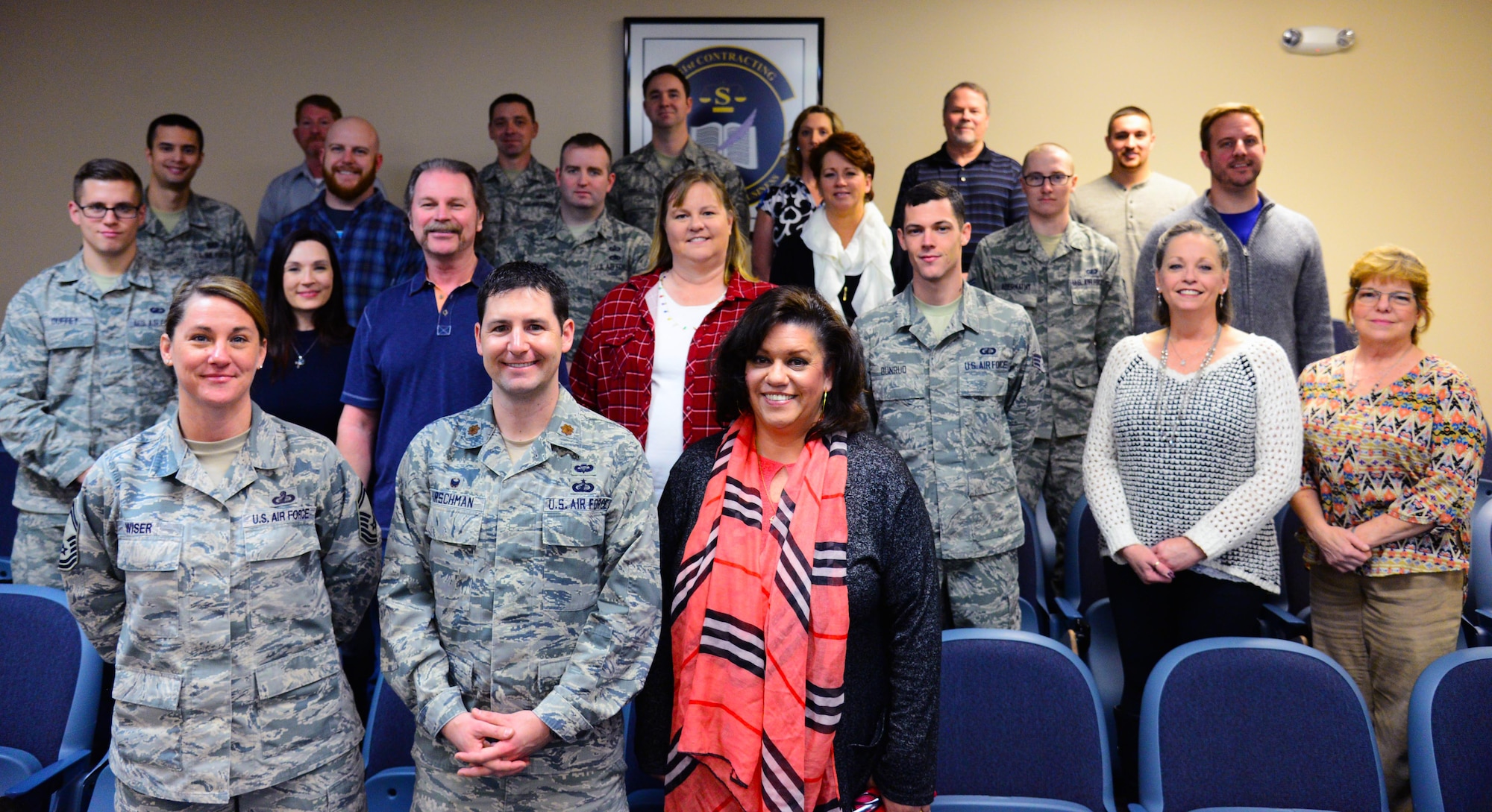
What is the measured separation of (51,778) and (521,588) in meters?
1.05

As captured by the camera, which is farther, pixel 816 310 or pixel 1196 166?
pixel 1196 166

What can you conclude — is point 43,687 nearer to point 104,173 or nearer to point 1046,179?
point 104,173

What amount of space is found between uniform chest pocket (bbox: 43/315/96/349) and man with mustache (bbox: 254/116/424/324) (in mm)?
474

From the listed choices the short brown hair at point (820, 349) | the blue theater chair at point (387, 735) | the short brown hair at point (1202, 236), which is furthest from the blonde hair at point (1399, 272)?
the blue theater chair at point (387, 735)

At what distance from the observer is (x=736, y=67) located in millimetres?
4996

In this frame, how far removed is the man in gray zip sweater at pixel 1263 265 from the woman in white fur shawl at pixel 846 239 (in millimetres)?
846

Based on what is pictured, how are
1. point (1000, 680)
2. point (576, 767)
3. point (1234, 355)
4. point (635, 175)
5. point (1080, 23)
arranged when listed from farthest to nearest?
1. point (1080, 23)
2. point (635, 175)
3. point (1234, 355)
4. point (1000, 680)
5. point (576, 767)

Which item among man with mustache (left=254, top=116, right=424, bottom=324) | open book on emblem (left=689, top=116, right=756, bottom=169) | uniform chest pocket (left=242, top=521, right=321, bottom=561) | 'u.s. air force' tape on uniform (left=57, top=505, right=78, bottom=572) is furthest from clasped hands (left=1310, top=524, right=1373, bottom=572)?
open book on emblem (left=689, top=116, right=756, bottom=169)

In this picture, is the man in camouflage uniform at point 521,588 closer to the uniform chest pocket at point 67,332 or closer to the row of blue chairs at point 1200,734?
the row of blue chairs at point 1200,734

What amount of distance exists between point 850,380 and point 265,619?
111 centimetres

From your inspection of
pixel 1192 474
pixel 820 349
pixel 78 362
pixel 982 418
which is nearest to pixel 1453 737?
pixel 1192 474

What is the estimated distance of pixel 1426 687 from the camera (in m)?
2.07

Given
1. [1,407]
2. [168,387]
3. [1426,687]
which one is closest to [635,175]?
[168,387]

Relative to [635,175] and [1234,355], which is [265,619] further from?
[635,175]
